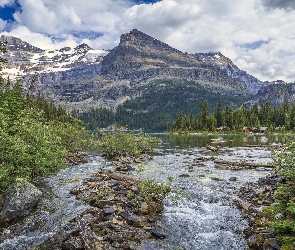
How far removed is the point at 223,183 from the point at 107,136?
33.1m

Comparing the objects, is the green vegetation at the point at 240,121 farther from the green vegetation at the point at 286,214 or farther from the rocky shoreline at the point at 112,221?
the rocky shoreline at the point at 112,221

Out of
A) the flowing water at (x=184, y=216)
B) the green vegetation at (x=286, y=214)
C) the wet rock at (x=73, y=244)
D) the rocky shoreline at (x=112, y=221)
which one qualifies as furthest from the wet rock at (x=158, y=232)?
the green vegetation at (x=286, y=214)

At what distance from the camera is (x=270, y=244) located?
14086 millimetres

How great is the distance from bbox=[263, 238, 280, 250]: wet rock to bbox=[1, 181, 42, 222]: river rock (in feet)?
51.1

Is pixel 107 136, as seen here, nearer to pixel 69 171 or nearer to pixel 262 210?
pixel 69 171

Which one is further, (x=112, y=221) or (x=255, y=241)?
(x=112, y=221)

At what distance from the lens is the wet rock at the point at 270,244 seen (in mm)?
13852

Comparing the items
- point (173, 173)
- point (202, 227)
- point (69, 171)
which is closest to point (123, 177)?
point (173, 173)

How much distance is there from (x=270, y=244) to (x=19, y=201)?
16.3 m

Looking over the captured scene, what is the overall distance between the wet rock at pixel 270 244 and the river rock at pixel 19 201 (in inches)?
613

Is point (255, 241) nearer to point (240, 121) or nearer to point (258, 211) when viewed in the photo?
A: point (258, 211)

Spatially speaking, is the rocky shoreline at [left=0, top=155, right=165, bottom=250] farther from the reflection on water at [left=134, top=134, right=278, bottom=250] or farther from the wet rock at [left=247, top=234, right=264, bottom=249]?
the wet rock at [left=247, top=234, right=264, bottom=249]

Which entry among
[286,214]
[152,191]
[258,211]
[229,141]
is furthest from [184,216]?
[229,141]

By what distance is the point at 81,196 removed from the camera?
23.8 m
